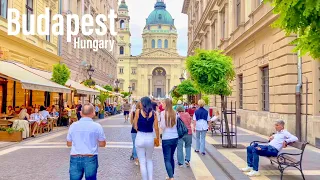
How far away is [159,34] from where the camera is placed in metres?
123

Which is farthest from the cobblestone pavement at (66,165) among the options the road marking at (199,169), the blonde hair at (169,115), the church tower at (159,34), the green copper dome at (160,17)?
the green copper dome at (160,17)

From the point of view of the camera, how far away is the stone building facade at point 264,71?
1328cm

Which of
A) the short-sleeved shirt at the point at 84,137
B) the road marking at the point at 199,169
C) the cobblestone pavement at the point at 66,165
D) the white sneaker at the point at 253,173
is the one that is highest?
the short-sleeved shirt at the point at 84,137

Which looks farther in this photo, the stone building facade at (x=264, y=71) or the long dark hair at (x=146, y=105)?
the stone building facade at (x=264, y=71)

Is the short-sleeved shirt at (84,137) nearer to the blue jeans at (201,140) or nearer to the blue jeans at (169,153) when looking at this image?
the blue jeans at (169,153)

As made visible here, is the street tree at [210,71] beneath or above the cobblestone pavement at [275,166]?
above

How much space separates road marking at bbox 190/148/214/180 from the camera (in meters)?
7.94

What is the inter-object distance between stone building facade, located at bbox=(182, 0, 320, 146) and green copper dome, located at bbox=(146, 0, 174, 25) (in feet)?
331

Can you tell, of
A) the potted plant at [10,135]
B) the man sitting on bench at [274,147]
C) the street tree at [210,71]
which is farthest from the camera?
the potted plant at [10,135]

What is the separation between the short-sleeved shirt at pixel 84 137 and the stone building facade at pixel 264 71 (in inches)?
357

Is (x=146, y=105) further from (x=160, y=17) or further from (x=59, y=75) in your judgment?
(x=160, y=17)

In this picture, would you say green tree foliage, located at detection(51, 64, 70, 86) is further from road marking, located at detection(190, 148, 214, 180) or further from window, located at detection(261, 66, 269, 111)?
road marking, located at detection(190, 148, 214, 180)

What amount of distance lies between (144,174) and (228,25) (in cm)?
2072

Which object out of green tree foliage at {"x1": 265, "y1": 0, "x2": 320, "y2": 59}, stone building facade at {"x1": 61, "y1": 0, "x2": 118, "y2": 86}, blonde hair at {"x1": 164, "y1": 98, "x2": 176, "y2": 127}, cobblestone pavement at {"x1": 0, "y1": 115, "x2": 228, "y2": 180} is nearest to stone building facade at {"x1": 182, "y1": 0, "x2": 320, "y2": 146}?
cobblestone pavement at {"x1": 0, "y1": 115, "x2": 228, "y2": 180}
